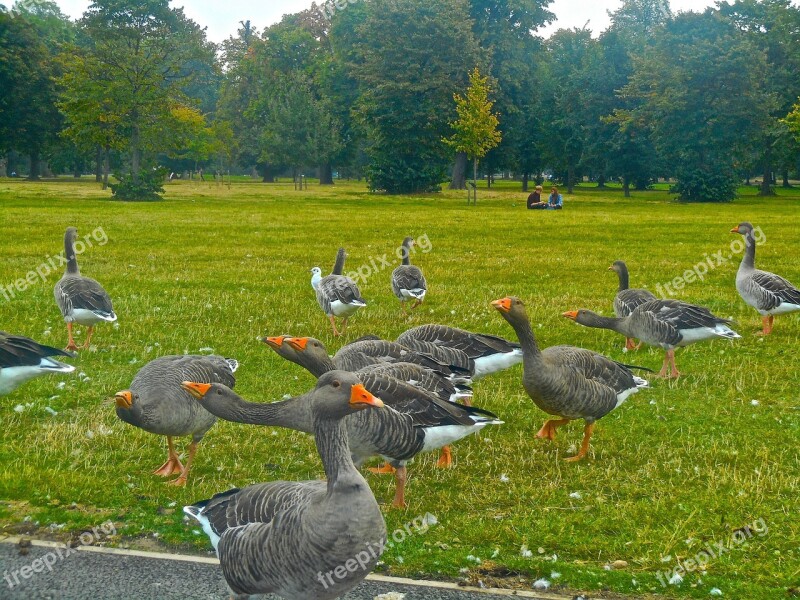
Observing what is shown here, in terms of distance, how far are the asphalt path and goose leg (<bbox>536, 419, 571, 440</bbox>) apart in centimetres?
369

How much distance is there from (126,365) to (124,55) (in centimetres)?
5494

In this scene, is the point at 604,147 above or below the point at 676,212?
above

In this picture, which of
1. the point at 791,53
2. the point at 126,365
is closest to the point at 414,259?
the point at 126,365

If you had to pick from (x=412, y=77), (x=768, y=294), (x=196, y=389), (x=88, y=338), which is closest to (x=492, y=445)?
(x=196, y=389)

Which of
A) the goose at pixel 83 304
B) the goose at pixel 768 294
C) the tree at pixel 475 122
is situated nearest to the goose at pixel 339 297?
the goose at pixel 83 304

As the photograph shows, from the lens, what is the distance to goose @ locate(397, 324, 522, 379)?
9.98 meters

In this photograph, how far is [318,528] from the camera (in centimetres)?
479

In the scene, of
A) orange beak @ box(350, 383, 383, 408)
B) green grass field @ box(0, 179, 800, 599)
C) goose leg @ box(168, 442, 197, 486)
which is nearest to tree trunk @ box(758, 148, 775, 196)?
green grass field @ box(0, 179, 800, 599)

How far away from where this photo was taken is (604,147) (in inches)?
3039

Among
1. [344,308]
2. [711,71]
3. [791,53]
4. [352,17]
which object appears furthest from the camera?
[352,17]

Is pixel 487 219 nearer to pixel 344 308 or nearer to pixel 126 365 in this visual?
pixel 344 308

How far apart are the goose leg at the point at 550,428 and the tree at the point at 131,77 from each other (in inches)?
2152

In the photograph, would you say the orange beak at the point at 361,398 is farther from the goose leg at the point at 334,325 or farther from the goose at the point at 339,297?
the goose leg at the point at 334,325

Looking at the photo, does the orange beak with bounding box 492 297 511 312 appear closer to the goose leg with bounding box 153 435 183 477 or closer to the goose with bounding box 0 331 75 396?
the goose leg with bounding box 153 435 183 477
